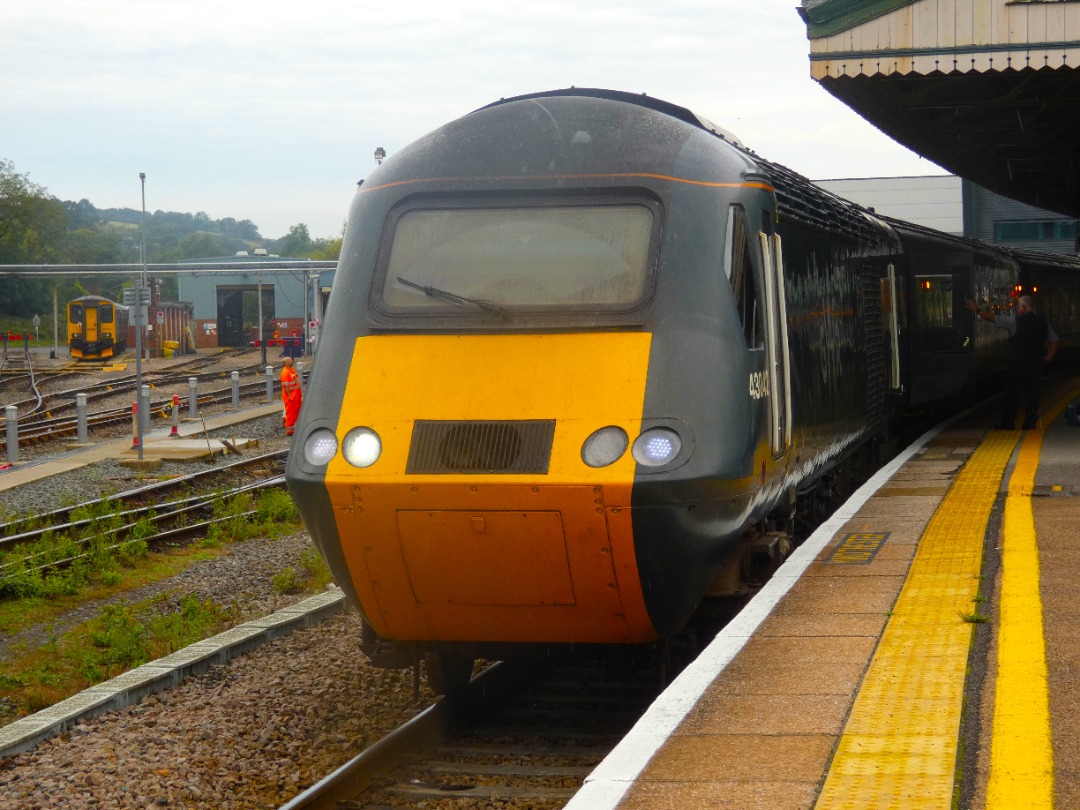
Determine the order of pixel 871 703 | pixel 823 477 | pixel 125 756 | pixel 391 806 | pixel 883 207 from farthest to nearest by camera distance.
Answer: pixel 883 207 < pixel 823 477 < pixel 125 756 < pixel 391 806 < pixel 871 703

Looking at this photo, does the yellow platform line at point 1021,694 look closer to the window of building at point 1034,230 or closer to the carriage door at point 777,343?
the carriage door at point 777,343

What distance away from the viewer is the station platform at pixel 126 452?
68.9 feet

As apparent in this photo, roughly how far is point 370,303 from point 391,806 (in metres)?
2.50

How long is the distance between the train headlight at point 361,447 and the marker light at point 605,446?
1.00 m

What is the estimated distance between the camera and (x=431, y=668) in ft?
24.3

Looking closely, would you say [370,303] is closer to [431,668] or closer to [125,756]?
[431,668]

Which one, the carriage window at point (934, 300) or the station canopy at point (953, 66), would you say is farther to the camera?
the carriage window at point (934, 300)

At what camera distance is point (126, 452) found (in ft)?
77.3

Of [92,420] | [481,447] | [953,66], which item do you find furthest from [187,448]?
[481,447]

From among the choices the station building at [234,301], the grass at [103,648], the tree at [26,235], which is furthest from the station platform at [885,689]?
the tree at [26,235]

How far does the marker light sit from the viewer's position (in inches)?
244

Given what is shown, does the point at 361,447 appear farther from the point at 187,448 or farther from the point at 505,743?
the point at 187,448

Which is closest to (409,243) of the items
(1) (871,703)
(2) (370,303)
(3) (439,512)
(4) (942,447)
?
(2) (370,303)

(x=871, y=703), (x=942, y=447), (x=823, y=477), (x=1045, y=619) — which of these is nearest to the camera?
(x=871, y=703)
